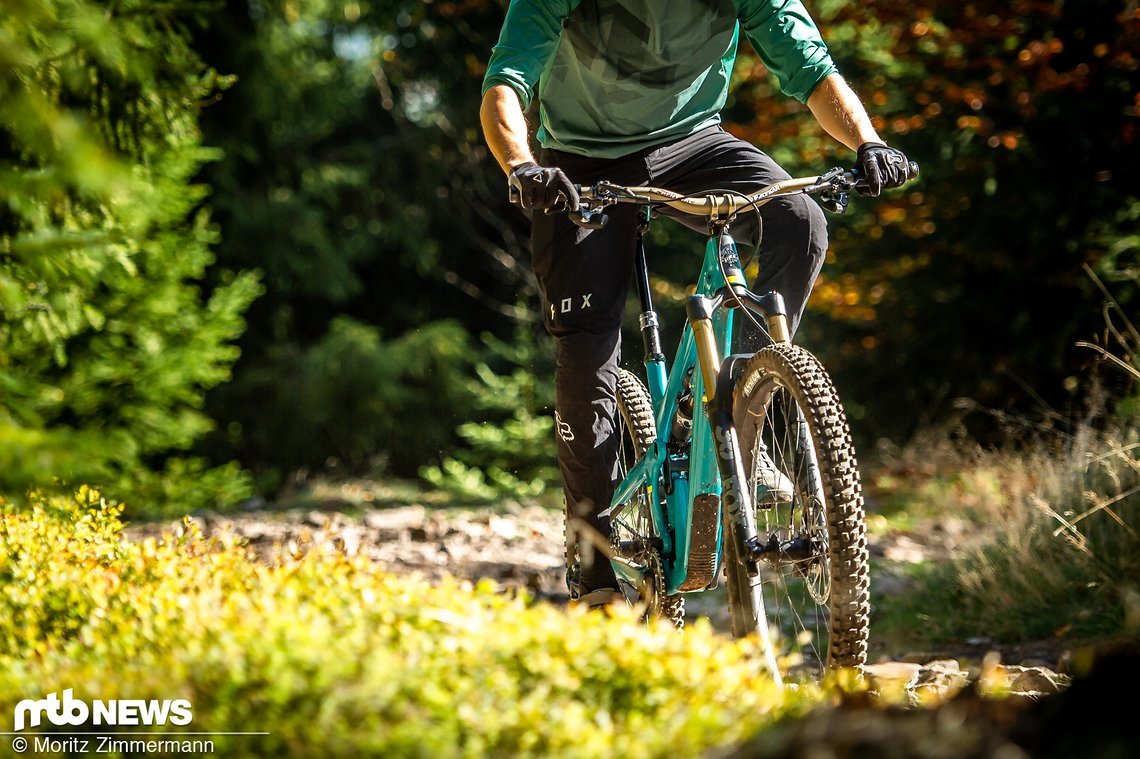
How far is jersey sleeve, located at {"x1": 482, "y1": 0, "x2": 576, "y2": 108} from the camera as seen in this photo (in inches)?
121

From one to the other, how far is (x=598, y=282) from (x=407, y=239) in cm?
915

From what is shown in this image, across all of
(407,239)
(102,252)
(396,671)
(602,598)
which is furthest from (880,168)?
(407,239)

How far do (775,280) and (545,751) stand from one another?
172cm

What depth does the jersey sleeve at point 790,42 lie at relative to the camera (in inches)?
125

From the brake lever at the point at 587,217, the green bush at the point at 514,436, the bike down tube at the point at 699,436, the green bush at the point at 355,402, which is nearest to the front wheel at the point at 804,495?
the bike down tube at the point at 699,436

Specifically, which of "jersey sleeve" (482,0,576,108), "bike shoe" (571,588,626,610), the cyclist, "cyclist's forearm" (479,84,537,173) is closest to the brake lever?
"cyclist's forearm" (479,84,537,173)

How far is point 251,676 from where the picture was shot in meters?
1.57

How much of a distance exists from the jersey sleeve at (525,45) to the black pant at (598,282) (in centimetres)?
33

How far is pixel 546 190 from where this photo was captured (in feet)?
8.80

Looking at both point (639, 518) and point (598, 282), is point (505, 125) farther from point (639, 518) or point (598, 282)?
point (639, 518)

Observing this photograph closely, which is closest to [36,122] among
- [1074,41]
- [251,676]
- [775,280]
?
[251,676]

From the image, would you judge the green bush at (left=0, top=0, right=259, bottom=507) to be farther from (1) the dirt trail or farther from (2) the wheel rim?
(2) the wheel rim

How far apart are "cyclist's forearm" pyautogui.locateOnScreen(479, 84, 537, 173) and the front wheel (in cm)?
84

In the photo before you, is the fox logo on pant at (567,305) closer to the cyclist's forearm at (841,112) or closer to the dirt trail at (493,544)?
the cyclist's forearm at (841,112)
